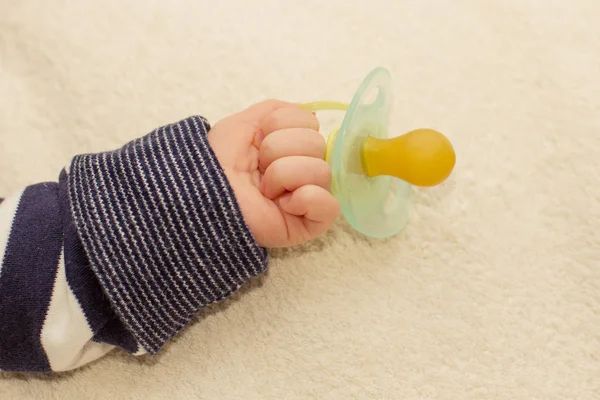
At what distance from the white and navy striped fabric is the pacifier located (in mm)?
104

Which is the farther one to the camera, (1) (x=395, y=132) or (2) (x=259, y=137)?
(1) (x=395, y=132)

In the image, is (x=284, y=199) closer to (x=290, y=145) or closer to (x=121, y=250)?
(x=290, y=145)

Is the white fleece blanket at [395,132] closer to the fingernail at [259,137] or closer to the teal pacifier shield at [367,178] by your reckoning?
the teal pacifier shield at [367,178]

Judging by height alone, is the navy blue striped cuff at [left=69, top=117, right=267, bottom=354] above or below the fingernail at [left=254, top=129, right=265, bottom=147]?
below

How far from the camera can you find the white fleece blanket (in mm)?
641

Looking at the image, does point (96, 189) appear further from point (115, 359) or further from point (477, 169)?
point (477, 169)

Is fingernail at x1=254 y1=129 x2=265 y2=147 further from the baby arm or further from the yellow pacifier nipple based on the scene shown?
the yellow pacifier nipple

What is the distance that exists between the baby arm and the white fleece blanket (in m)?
0.08

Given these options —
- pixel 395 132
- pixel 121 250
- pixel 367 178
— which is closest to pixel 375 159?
pixel 367 178

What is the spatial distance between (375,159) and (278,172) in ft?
0.31

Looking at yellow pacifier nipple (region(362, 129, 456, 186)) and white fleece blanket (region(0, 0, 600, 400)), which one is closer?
yellow pacifier nipple (region(362, 129, 456, 186))

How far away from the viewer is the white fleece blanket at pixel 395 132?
0.64 m

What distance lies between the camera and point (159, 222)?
1.90ft

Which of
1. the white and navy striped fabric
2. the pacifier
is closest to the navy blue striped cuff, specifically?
the white and navy striped fabric
